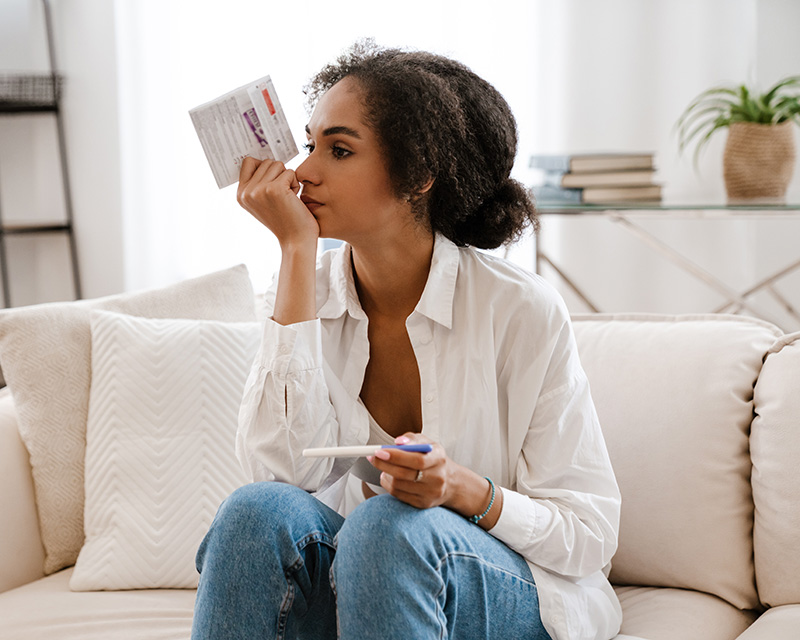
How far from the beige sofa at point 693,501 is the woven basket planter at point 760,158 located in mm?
953

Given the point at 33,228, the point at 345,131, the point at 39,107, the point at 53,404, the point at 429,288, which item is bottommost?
the point at 53,404

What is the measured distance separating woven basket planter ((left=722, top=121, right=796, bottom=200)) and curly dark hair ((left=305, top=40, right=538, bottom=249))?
111cm

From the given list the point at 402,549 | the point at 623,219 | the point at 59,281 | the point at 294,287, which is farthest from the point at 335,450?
the point at 59,281

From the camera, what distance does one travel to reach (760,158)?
2225mm

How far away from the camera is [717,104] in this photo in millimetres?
2602

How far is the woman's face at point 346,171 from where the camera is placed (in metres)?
1.21

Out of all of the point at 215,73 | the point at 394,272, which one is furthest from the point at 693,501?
the point at 215,73

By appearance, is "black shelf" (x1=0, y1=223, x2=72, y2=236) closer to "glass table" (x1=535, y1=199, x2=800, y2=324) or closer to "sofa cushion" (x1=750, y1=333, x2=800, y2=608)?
"glass table" (x1=535, y1=199, x2=800, y2=324)

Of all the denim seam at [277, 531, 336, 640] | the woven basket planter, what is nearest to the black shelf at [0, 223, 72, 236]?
the woven basket planter

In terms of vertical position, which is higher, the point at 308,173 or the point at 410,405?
the point at 308,173

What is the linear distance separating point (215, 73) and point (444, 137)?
2151 mm

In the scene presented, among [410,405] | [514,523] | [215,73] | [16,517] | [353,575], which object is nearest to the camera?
[353,575]

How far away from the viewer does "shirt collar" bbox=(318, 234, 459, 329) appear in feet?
4.13

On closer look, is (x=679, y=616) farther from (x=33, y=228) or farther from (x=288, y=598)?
(x=33, y=228)
